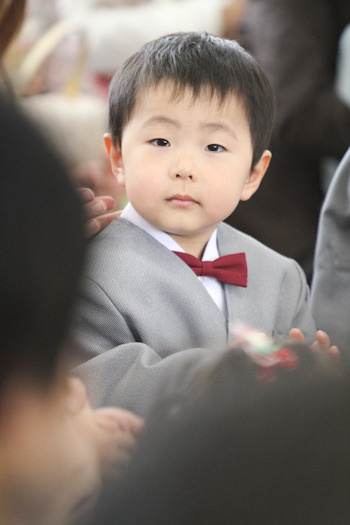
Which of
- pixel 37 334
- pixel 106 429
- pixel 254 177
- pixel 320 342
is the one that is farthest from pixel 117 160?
pixel 37 334

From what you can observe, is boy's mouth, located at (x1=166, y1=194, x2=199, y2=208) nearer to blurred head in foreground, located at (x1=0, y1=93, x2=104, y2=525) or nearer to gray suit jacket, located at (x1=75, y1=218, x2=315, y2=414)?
gray suit jacket, located at (x1=75, y1=218, x2=315, y2=414)

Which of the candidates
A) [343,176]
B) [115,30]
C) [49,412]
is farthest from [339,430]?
[115,30]

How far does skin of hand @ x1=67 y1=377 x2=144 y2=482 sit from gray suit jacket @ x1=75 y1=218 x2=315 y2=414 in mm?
177

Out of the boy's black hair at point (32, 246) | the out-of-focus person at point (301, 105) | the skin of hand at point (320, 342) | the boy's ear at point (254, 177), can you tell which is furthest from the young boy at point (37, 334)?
the out-of-focus person at point (301, 105)

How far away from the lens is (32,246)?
41cm

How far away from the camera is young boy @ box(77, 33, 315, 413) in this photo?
0.95 meters

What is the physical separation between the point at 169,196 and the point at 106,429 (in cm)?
39

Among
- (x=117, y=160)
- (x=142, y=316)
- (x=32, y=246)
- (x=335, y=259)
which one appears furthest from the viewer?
(x=335, y=259)

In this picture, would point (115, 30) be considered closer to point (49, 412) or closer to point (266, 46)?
point (266, 46)

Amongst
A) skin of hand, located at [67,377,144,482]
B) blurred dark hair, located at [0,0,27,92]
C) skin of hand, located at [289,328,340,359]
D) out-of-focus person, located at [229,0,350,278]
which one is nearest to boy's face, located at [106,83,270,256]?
skin of hand, located at [289,328,340,359]

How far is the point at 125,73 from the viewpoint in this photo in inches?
39.5

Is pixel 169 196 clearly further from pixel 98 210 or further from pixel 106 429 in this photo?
pixel 106 429

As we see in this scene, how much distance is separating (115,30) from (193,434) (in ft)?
8.01

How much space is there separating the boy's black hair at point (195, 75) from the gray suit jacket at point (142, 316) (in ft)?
0.54
